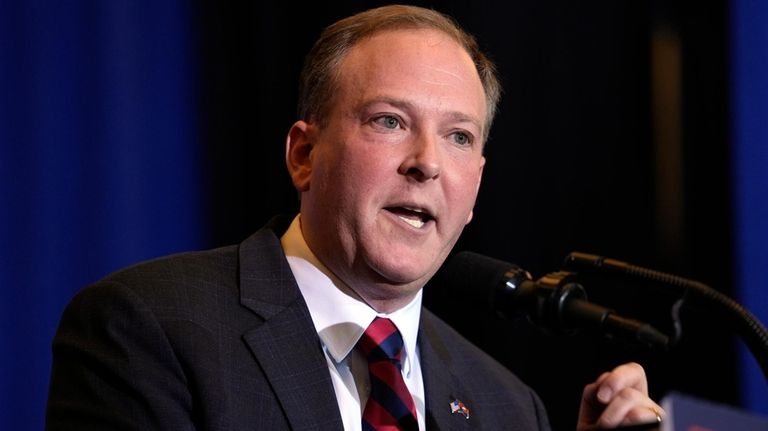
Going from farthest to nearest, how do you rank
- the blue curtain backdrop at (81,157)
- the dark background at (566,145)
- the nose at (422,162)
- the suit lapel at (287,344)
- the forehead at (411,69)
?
the dark background at (566,145)
the blue curtain backdrop at (81,157)
the forehead at (411,69)
the nose at (422,162)
the suit lapel at (287,344)

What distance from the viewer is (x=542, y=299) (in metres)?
1.48

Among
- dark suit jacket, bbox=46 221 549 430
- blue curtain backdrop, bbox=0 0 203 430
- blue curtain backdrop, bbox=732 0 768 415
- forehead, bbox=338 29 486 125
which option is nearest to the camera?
dark suit jacket, bbox=46 221 549 430

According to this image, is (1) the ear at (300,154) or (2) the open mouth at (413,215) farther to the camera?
(1) the ear at (300,154)

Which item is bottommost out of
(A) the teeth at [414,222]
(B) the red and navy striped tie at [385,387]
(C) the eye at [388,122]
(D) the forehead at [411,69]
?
(B) the red and navy striped tie at [385,387]

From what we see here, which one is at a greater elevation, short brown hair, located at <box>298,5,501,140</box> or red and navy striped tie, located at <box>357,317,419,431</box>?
short brown hair, located at <box>298,5,501,140</box>

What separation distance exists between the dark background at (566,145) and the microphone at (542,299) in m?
1.61

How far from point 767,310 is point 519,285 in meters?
1.55

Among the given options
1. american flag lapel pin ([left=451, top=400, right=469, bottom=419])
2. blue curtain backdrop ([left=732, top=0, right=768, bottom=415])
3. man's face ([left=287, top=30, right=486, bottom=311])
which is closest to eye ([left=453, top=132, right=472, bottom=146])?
man's face ([left=287, top=30, right=486, bottom=311])

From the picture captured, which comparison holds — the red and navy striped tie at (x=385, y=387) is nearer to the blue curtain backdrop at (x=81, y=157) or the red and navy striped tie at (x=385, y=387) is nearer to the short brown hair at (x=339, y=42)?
the short brown hair at (x=339, y=42)

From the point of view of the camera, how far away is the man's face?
1.89 metres

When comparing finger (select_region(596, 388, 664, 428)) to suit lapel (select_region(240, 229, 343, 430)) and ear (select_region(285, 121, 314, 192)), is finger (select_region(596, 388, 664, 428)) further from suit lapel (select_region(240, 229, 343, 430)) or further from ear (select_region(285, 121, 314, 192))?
ear (select_region(285, 121, 314, 192))

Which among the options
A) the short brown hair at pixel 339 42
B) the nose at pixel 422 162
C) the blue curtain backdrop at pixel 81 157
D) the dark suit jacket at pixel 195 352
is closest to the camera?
the dark suit jacket at pixel 195 352

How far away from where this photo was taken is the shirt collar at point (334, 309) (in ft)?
6.25

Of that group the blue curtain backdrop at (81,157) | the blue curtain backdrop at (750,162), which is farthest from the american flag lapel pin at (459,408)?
the blue curtain backdrop at (81,157)
